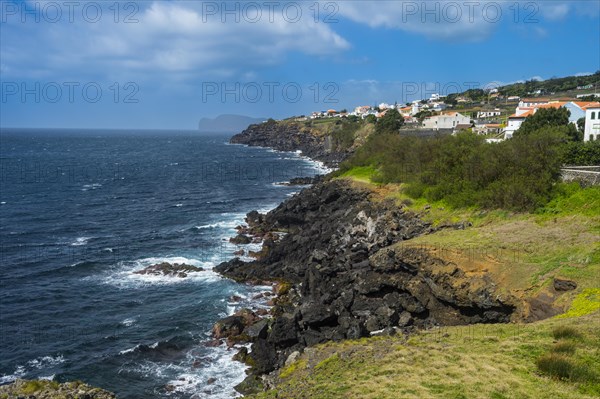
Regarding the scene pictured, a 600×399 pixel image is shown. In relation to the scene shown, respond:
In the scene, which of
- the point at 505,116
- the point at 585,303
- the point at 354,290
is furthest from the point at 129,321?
the point at 505,116

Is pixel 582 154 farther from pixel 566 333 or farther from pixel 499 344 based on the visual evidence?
pixel 499 344

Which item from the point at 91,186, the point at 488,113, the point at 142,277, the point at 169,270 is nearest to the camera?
the point at 142,277

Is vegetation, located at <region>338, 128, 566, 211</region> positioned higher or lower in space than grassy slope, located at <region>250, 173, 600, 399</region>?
higher

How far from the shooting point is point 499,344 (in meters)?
19.4

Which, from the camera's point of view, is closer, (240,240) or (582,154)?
(582,154)

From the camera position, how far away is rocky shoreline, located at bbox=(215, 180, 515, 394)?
27578 millimetres

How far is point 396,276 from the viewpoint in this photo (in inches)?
1292

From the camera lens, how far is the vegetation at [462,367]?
1566cm

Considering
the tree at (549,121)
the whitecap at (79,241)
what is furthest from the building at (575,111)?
the whitecap at (79,241)

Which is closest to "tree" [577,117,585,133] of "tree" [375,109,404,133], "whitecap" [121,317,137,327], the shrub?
"tree" [375,109,404,133]

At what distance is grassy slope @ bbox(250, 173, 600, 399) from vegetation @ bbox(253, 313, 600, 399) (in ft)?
0.12

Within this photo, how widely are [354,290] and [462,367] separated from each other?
1602 cm

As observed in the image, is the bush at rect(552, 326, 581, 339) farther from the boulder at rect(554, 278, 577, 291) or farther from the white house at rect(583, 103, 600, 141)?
the white house at rect(583, 103, 600, 141)

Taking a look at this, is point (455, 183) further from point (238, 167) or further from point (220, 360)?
point (238, 167)
